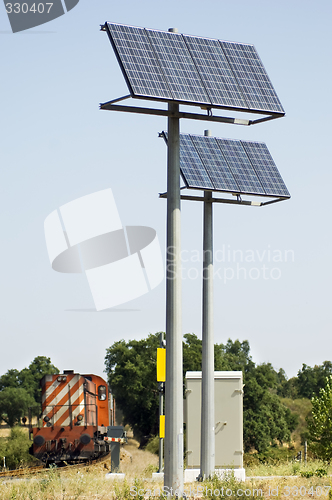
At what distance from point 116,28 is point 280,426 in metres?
52.4

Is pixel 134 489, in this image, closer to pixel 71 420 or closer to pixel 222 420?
pixel 222 420

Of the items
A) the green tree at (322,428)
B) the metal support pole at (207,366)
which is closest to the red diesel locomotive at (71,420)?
the metal support pole at (207,366)

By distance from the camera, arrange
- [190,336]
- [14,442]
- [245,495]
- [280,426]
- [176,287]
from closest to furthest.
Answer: [245,495], [176,287], [14,442], [280,426], [190,336]

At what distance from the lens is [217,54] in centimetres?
1525

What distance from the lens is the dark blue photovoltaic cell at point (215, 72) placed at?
1387 cm

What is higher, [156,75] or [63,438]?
[156,75]

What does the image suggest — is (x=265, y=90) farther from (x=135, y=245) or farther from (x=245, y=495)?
(x=135, y=245)

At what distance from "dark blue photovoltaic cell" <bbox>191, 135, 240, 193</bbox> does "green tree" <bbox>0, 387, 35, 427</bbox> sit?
61916 millimetres

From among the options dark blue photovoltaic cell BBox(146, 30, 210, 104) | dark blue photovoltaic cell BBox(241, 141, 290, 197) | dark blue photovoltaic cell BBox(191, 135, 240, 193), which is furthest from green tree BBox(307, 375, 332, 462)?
dark blue photovoltaic cell BBox(146, 30, 210, 104)

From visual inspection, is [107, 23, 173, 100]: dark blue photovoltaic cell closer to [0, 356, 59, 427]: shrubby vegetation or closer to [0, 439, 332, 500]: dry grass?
[0, 439, 332, 500]: dry grass

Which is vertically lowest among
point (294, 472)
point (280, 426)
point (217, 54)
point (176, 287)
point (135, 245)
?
point (280, 426)

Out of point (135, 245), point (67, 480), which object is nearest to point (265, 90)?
point (67, 480)

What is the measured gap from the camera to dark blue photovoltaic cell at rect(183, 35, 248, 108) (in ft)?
45.5

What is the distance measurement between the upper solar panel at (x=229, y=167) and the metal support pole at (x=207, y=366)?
1.73m
